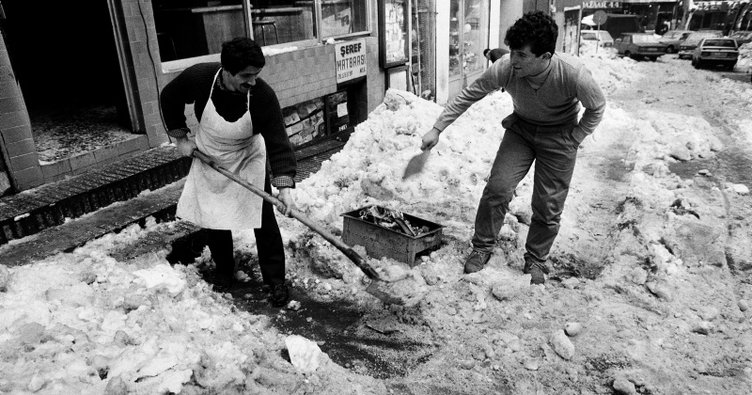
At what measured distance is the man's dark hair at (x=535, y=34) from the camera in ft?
10.8

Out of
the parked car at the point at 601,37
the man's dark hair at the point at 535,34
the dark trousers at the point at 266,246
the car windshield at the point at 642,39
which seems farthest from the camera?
the parked car at the point at 601,37

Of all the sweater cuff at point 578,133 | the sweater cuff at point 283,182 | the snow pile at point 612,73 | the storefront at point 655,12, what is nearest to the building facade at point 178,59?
the sweater cuff at point 283,182

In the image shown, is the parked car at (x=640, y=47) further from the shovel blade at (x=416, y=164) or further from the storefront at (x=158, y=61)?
the shovel blade at (x=416, y=164)

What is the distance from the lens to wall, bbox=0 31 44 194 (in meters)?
4.24

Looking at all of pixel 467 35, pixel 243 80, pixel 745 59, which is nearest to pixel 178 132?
pixel 243 80

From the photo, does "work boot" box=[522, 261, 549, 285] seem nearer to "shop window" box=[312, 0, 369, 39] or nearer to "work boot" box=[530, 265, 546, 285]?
"work boot" box=[530, 265, 546, 285]

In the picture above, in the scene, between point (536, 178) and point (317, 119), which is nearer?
point (536, 178)

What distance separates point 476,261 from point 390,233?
2.43ft

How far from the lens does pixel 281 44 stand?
7523 millimetres

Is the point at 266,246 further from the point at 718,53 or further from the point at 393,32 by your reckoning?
the point at 718,53

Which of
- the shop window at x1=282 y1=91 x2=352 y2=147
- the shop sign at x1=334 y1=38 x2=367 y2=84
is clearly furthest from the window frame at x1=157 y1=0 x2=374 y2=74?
the shop window at x1=282 y1=91 x2=352 y2=147

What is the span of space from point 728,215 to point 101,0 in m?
6.86

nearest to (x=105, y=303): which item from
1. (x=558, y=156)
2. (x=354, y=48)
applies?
(x=558, y=156)

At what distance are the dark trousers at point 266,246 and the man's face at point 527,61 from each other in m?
2.01
